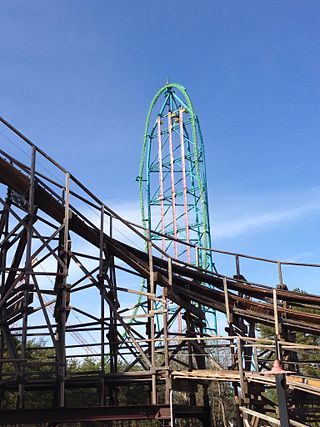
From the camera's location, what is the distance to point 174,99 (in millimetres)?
37188

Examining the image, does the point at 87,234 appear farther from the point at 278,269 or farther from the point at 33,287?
the point at 278,269

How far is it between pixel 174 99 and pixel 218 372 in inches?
1093

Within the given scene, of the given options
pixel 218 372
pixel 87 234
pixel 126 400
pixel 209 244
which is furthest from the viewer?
pixel 209 244

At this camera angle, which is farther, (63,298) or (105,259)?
(105,259)

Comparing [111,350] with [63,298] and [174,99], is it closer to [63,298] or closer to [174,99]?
[63,298]

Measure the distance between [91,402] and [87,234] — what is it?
12.0 meters

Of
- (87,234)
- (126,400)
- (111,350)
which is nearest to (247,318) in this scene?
(111,350)

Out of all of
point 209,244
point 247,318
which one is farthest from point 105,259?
point 209,244

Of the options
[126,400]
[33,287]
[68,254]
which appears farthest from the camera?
[126,400]

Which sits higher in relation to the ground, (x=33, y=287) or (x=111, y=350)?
(x=33, y=287)

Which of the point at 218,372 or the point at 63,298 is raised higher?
the point at 63,298

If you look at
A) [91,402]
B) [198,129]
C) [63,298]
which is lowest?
[91,402]

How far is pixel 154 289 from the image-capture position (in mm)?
14523

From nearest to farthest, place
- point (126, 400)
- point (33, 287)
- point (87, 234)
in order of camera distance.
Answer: point (33, 287) < point (87, 234) < point (126, 400)
